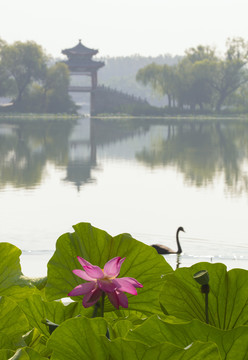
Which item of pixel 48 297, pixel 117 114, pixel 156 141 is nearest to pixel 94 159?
pixel 156 141

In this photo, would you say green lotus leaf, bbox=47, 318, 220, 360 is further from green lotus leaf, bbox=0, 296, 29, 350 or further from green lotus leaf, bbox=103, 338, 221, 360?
green lotus leaf, bbox=0, 296, 29, 350

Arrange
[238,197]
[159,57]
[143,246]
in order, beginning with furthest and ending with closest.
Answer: [159,57] → [238,197] → [143,246]

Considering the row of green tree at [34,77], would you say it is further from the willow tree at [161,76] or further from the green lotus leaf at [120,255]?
the green lotus leaf at [120,255]

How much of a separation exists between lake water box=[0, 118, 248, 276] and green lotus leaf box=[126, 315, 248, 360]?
152 centimetres

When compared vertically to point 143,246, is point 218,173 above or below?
below

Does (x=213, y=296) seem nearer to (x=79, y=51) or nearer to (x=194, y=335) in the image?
(x=194, y=335)

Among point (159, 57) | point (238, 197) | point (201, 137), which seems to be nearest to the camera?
point (238, 197)

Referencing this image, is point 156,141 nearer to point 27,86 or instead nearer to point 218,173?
point 218,173

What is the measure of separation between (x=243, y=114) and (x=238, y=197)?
4217 cm

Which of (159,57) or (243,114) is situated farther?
(159,57)

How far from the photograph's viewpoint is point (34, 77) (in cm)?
4766

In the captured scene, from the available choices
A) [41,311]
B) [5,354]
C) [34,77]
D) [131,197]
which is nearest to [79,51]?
[34,77]

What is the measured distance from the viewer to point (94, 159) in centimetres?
1816

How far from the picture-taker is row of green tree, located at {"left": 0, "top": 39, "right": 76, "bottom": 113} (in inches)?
1861
